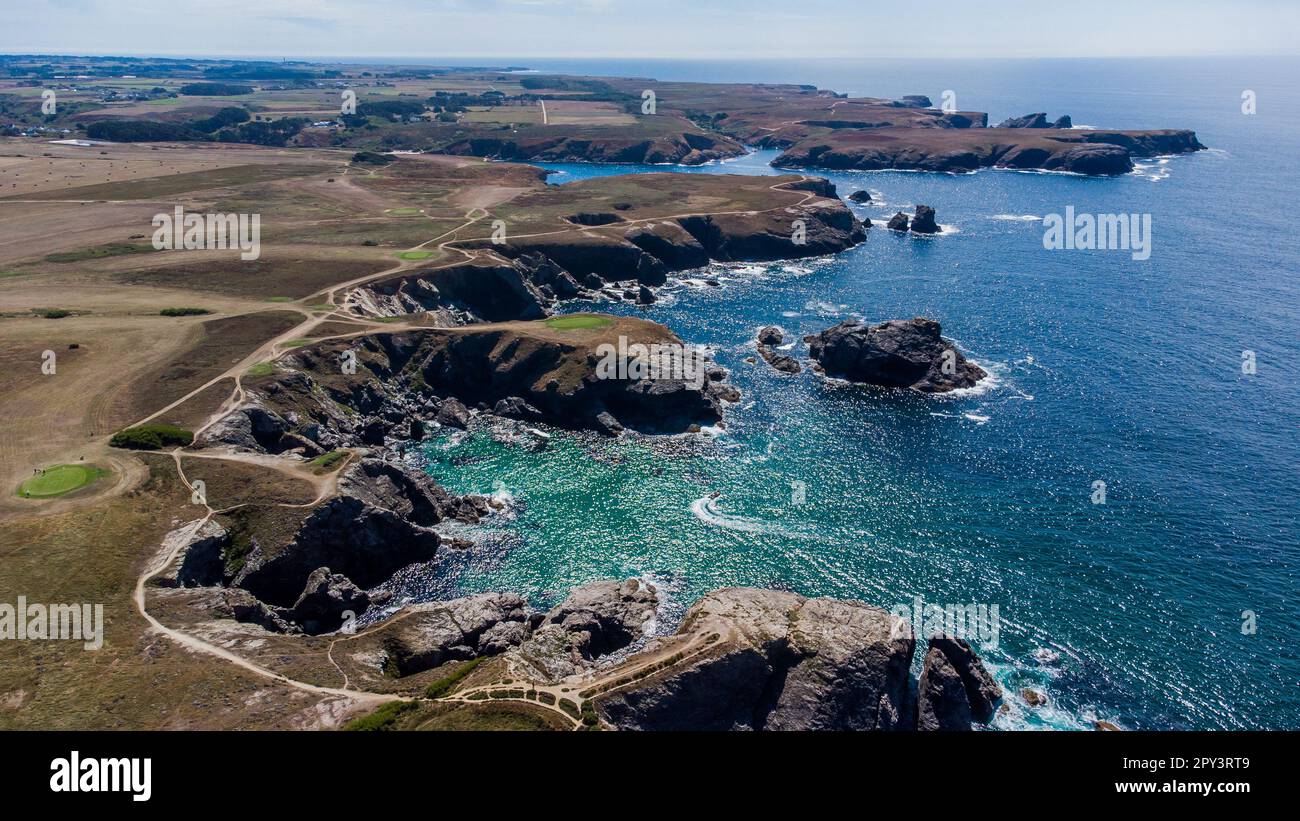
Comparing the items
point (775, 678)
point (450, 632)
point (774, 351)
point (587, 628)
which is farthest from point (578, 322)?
point (775, 678)

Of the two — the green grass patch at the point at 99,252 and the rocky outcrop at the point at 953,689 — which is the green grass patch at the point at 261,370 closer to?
the green grass patch at the point at 99,252

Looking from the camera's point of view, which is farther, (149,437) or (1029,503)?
(1029,503)

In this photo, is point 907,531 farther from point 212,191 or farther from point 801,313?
point 212,191

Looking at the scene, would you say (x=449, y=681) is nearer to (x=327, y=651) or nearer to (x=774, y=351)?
(x=327, y=651)

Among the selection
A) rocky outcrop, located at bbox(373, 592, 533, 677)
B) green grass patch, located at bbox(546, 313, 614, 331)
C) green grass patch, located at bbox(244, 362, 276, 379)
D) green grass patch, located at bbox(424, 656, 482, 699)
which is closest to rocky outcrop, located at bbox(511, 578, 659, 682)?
rocky outcrop, located at bbox(373, 592, 533, 677)

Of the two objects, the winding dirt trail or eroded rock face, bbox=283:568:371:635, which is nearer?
the winding dirt trail

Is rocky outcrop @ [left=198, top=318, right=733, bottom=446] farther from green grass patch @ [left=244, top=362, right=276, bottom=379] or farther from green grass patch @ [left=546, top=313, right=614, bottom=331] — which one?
A: green grass patch @ [left=546, top=313, right=614, bottom=331]
